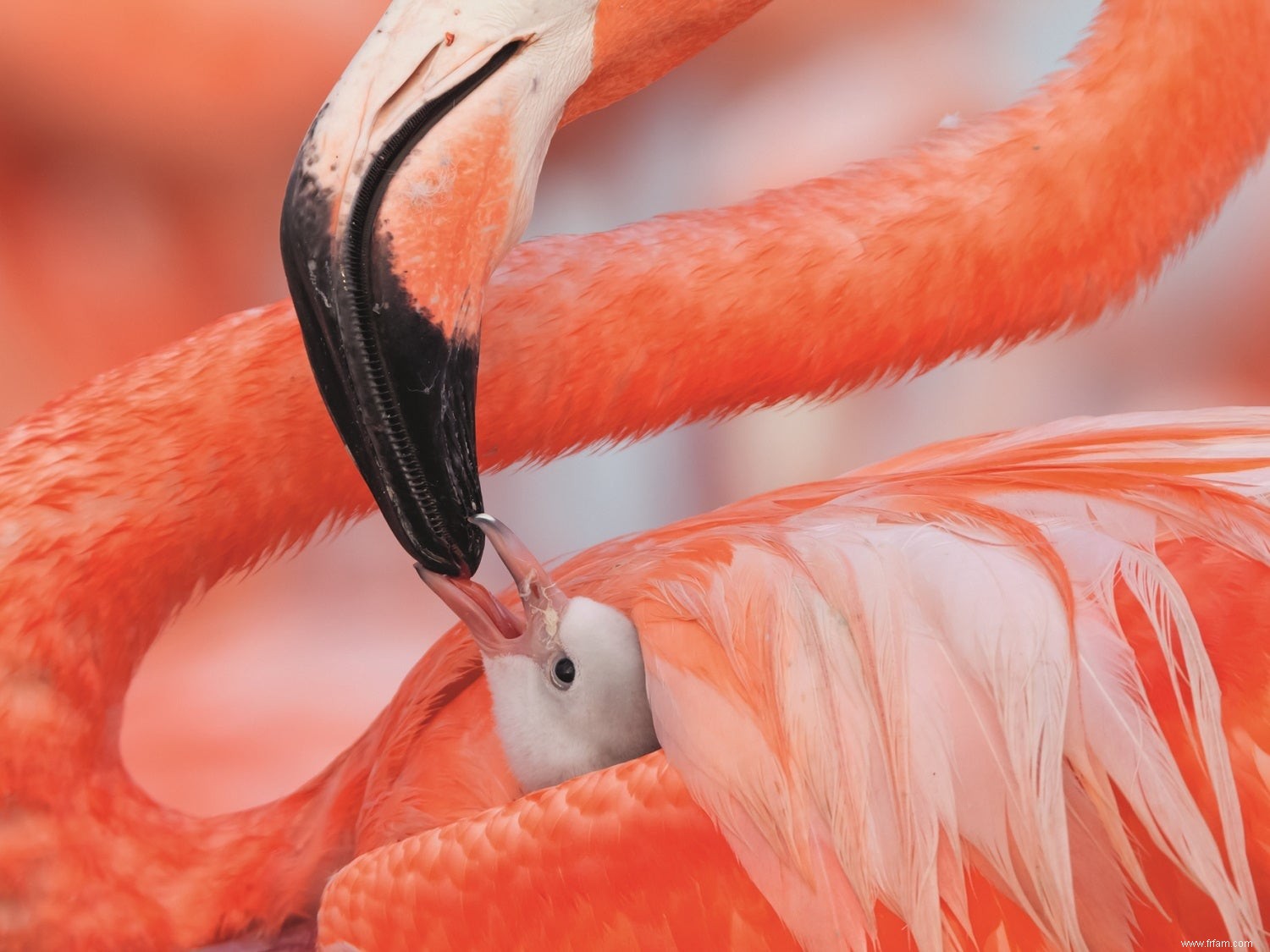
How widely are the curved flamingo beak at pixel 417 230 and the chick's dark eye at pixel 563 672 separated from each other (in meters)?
0.08

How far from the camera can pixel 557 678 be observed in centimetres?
64

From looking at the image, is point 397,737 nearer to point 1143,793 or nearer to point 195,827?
point 195,827

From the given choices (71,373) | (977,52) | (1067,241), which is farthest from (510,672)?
(977,52)

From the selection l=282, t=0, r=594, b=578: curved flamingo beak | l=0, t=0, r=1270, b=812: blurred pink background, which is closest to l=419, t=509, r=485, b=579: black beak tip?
l=282, t=0, r=594, b=578: curved flamingo beak

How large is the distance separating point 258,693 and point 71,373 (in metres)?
0.42

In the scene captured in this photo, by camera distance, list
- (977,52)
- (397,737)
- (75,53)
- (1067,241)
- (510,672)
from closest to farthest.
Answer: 1. (510,672)
2. (397,737)
3. (1067,241)
4. (75,53)
5. (977,52)

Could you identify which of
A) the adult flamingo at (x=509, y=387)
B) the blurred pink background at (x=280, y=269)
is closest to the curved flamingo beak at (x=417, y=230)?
the adult flamingo at (x=509, y=387)

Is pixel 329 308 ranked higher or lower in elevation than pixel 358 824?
higher

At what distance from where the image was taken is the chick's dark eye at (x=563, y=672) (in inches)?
25.0

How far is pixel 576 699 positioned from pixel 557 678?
0.02 metres

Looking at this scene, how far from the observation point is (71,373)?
1.20 metres

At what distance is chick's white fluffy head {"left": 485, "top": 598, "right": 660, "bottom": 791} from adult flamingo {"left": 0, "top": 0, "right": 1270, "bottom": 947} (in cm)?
5

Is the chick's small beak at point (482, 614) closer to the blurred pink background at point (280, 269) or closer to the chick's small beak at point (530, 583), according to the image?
the chick's small beak at point (530, 583)

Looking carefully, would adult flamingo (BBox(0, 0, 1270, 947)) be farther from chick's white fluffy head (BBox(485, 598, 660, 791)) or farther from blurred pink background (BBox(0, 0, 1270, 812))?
blurred pink background (BBox(0, 0, 1270, 812))
